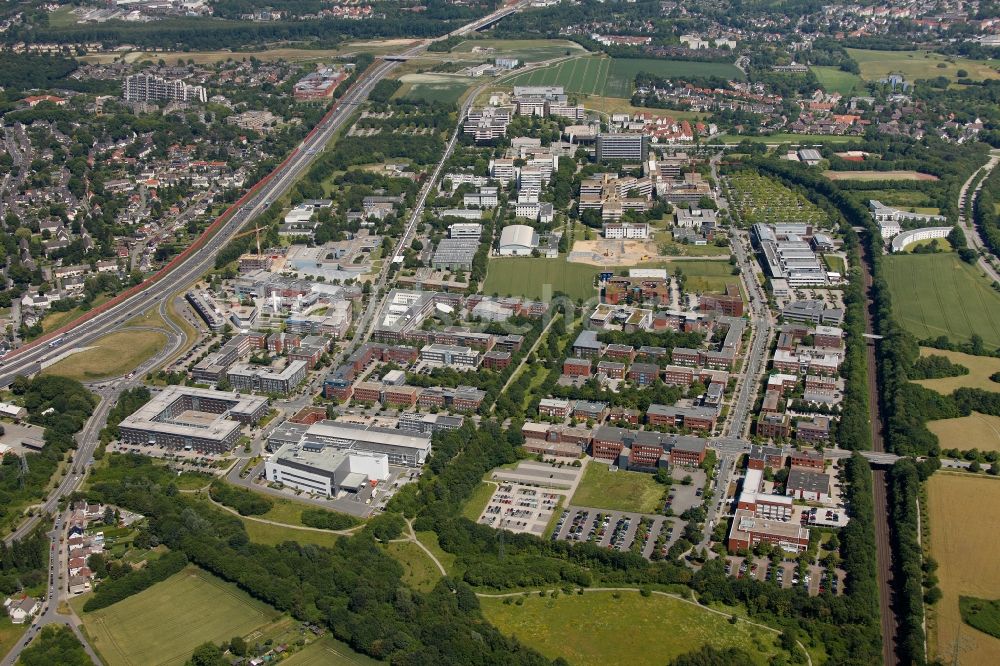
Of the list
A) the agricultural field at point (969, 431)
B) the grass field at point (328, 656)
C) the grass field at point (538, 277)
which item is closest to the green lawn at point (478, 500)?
the grass field at point (328, 656)

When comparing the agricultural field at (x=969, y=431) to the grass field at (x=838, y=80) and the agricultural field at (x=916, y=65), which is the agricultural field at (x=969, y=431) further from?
the agricultural field at (x=916, y=65)

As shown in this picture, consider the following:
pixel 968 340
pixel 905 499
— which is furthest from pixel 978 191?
pixel 905 499

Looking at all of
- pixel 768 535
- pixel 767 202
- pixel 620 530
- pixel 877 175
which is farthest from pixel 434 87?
pixel 768 535

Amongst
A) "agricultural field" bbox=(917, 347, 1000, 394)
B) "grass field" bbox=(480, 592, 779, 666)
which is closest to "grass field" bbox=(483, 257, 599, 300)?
"agricultural field" bbox=(917, 347, 1000, 394)

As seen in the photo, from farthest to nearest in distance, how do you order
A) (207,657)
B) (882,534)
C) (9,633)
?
(882,534), (9,633), (207,657)

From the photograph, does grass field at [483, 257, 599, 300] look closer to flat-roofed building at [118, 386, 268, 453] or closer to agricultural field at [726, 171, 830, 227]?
agricultural field at [726, 171, 830, 227]

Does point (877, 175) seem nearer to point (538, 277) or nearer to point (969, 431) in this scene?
point (538, 277)
